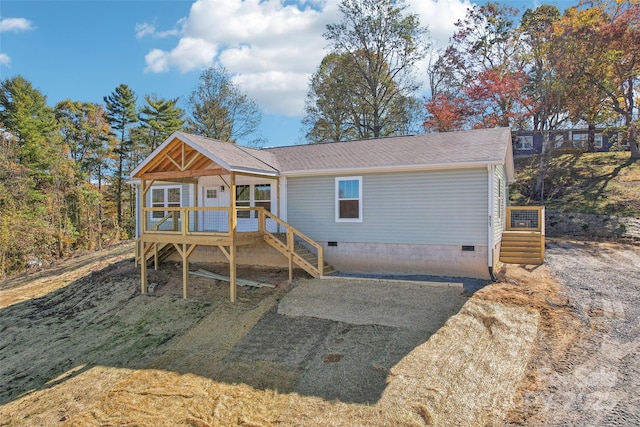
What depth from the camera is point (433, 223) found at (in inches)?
453

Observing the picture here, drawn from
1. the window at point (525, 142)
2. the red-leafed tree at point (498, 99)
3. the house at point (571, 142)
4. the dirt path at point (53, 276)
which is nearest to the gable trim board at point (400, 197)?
the dirt path at point (53, 276)

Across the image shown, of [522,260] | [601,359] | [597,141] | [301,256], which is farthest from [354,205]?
[597,141]

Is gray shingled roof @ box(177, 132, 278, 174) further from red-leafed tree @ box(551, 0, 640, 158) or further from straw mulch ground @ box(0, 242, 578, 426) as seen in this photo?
red-leafed tree @ box(551, 0, 640, 158)

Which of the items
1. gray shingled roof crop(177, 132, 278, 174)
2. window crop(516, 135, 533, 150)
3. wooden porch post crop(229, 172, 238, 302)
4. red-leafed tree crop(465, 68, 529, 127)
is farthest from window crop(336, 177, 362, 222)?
window crop(516, 135, 533, 150)

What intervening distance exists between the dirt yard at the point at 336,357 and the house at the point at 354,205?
51.8 inches

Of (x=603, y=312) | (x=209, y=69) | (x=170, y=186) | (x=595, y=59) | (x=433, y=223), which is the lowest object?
(x=603, y=312)

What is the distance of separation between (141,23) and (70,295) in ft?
33.4

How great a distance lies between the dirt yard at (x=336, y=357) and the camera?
18.9 ft

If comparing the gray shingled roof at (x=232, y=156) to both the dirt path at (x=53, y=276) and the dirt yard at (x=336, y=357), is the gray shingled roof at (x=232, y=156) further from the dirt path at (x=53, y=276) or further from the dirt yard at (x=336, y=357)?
the dirt path at (x=53, y=276)

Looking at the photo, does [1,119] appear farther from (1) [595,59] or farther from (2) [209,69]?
(1) [595,59]

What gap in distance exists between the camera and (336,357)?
24.0 ft

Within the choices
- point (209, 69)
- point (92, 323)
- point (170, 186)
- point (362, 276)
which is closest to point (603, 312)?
point (362, 276)

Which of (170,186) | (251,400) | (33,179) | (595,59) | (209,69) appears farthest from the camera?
(209,69)

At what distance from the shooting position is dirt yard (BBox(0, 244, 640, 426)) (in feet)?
18.9
